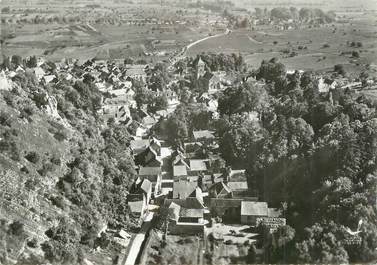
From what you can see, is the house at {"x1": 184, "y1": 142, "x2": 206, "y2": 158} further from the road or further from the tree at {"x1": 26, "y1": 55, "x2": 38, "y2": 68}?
the road

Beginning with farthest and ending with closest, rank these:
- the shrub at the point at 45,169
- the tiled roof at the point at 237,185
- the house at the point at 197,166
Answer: the house at the point at 197,166 < the tiled roof at the point at 237,185 < the shrub at the point at 45,169

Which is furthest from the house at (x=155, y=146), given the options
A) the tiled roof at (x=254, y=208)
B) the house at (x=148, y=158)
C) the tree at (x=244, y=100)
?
the tiled roof at (x=254, y=208)

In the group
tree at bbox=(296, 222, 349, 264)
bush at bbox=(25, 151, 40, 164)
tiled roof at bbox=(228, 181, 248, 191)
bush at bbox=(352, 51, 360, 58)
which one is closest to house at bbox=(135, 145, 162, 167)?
tiled roof at bbox=(228, 181, 248, 191)

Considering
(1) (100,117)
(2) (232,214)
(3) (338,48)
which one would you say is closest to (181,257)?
(2) (232,214)

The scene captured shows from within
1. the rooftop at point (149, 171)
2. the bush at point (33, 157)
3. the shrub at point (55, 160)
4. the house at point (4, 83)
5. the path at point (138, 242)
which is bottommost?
the path at point (138, 242)

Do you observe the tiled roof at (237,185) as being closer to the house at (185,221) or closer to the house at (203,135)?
the house at (185,221)

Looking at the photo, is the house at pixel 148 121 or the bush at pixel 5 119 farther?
the house at pixel 148 121

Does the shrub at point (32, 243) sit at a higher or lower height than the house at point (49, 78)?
lower
